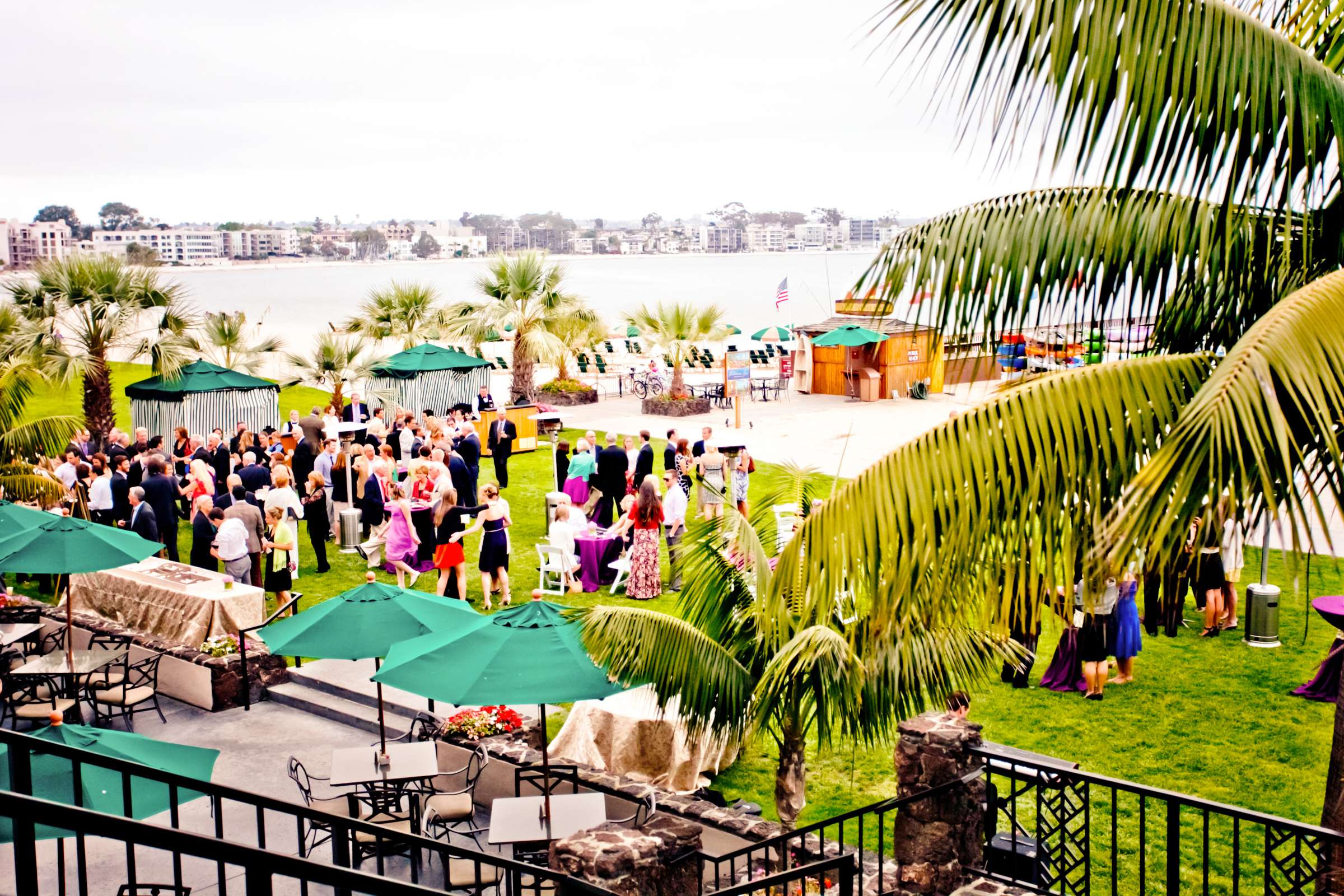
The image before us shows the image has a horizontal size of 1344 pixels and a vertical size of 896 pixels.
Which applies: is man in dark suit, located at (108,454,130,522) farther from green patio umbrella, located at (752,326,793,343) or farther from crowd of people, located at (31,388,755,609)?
green patio umbrella, located at (752,326,793,343)

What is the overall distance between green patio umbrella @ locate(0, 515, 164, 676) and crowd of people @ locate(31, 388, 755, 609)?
2.68m

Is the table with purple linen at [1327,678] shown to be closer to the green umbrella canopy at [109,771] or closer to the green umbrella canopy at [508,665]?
the green umbrella canopy at [508,665]

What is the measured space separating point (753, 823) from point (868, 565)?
4053 mm

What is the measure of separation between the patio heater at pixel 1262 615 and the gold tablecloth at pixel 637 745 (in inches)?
292

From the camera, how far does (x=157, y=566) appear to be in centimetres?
1720

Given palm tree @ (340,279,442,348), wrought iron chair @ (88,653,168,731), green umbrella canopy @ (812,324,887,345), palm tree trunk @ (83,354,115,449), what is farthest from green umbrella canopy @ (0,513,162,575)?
palm tree @ (340,279,442,348)

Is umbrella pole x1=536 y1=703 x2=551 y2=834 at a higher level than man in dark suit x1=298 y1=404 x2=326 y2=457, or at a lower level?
lower

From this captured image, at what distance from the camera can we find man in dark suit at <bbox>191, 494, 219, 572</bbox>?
17359 millimetres

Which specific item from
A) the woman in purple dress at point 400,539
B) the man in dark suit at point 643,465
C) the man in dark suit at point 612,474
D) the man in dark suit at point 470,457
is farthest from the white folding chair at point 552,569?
the man in dark suit at point 470,457

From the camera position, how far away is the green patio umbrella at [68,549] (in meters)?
13.0

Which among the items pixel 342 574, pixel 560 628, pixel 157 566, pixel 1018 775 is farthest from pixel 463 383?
pixel 1018 775

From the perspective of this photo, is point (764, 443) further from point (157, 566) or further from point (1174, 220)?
point (1174, 220)

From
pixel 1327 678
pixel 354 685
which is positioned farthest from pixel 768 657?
pixel 1327 678

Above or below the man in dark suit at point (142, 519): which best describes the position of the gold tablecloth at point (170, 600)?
below
